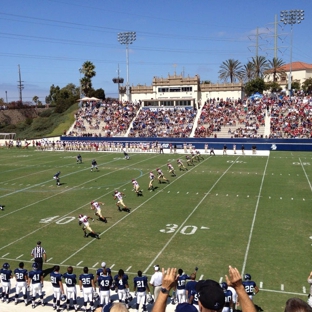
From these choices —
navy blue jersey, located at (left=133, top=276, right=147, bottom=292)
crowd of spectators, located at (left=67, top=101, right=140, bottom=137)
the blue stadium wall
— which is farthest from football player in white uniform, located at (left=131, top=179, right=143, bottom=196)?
crowd of spectators, located at (left=67, top=101, right=140, bottom=137)

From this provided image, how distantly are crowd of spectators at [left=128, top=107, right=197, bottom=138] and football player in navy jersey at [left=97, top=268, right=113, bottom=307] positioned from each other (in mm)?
44371

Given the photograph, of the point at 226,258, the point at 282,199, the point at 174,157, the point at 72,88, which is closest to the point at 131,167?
the point at 174,157

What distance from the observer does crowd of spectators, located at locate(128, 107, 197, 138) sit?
55.7 metres

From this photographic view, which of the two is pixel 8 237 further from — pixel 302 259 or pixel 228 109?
pixel 228 109

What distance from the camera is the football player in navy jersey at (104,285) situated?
1041 centimetres

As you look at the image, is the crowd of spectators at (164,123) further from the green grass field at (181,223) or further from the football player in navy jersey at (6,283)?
the football player in navy jersey at (6,283)

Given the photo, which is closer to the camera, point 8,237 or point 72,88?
point 8,237

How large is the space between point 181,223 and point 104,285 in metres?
7.51

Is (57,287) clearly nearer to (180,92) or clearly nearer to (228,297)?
(228,297)

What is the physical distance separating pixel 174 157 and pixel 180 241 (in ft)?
85.4

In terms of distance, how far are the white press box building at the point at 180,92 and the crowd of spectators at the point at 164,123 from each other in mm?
4818

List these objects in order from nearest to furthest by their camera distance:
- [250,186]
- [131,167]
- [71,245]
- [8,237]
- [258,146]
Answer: [71,245] → [8,237] → [250,186] → [131,167] → [258,146]

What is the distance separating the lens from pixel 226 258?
44.0 ft

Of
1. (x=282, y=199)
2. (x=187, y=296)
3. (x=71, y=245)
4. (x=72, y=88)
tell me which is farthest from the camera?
(x=72, y=88)
